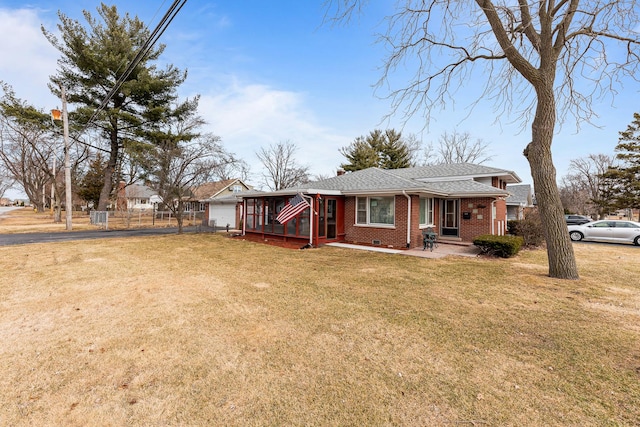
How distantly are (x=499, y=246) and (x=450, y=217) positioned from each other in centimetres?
450

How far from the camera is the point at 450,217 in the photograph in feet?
45.3

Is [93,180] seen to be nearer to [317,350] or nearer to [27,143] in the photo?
[27,143]

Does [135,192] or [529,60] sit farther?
[135,192]

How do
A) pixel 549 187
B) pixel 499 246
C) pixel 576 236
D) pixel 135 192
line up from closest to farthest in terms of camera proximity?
pixel 549 187 < pixel 499 246 < pixel 576 236 < pixel 135 192

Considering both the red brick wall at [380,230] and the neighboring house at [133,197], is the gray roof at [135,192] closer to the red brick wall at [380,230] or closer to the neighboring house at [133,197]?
the neighboring house at [133,197]

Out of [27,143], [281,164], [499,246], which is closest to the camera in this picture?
[499,246]

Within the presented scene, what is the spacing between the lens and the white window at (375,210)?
11.6 meters

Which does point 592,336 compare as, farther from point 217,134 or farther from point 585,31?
point 217,134

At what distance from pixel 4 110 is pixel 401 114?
92.5 ft

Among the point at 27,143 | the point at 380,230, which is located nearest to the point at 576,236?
the point at 380,230

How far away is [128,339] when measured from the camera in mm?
3562

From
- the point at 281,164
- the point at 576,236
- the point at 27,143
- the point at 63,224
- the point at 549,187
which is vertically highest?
the point at 27,143

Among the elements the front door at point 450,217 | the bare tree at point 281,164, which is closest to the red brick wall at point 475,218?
the front door at point 450,217

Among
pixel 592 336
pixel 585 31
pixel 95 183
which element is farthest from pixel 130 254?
pixel 95 183
